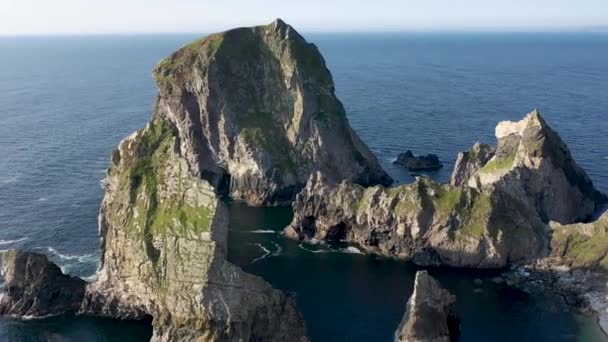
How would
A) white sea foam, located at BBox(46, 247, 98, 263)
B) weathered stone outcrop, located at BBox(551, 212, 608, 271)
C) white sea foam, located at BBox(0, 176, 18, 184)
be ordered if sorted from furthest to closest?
white sea foam, located at BBox(0, 176, 18, 184) → white sea foam, located at BBox(46, 247, 98, 263) → weathered stone outcrop, located at BBox(551, 212, 608, 271)

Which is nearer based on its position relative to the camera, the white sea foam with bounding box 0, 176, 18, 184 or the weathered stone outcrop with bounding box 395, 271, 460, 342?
the weathered stone outcrop with bounding box 395, 271, 460, 342

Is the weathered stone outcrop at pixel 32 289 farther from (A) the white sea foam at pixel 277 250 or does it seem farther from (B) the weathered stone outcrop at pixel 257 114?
(B) the weathered stone outcrop at pixel 257 114

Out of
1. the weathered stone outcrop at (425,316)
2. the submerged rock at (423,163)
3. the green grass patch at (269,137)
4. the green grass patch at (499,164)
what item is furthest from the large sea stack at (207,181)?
the green grass patch at (499,164)

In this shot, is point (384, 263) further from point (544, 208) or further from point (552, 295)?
point (544, 208)

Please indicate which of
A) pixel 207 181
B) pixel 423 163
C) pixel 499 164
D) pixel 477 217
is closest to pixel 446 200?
pixel 477 217

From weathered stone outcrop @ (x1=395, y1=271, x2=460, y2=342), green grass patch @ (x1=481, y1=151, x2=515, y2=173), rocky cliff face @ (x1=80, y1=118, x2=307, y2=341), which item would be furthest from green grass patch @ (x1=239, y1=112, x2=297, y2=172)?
weathered stone outcrop @ (x1=395, y1=271, x2=460, y2=342)

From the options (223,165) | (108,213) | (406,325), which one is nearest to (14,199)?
(223,165)

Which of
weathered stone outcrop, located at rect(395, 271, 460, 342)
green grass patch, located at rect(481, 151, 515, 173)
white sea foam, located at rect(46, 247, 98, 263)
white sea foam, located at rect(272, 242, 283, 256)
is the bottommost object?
white sea foam, located at rect(272, 242, 283, 256)

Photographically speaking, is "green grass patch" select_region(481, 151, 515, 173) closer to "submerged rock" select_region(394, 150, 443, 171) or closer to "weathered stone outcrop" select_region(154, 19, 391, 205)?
"weathered stone outcrop" select_region(154, 19, 391, 205)
